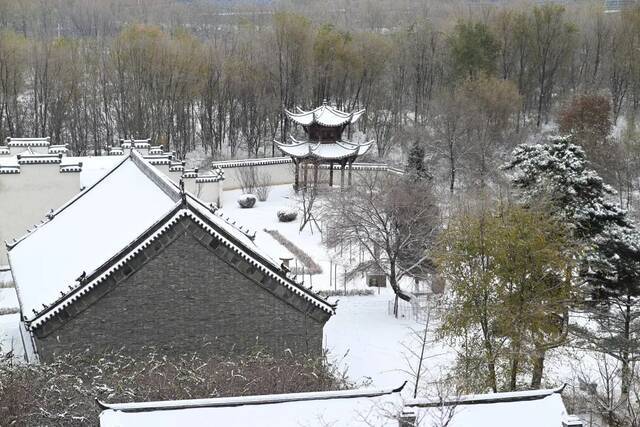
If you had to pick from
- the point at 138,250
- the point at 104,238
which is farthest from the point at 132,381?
the point at 104,238

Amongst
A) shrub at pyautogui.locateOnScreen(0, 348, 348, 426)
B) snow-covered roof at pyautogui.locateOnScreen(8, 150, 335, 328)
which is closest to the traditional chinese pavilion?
snow-covered roof at pyautogui.locateOnScreen(8, 150, 335, 328)

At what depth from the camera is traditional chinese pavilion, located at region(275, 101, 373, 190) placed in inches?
1481

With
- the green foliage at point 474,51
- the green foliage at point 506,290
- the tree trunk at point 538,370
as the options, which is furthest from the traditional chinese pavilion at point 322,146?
the tree trunk at point 538,370

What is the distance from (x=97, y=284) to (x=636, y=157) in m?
28.7

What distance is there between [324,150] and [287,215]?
5.29 metres

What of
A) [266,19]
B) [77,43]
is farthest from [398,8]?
[77,43]

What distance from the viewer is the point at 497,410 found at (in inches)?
467

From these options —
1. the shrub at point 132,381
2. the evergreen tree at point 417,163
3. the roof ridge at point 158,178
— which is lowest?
the shrub at point 132,381

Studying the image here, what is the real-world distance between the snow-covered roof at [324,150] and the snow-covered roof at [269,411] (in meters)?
25.9

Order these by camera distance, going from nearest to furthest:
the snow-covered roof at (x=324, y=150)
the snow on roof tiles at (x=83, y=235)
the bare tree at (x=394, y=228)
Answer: the snow on roof tiles at (x=83, y=235), the bare tree at (x=394, y=228), the snow-covered roof at (x=324, y=150)

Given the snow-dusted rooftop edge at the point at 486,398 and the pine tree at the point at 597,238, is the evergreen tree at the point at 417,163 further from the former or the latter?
the snow-dusted rooftop edge at the point at 486,398

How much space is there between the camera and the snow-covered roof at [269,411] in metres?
11.2

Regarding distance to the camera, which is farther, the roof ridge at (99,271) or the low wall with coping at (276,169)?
the low wall with coping at (276,169)

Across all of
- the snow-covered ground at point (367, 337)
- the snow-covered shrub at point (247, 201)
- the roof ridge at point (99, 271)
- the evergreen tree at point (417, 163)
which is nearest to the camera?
the roof ridge at point (99, 271)
